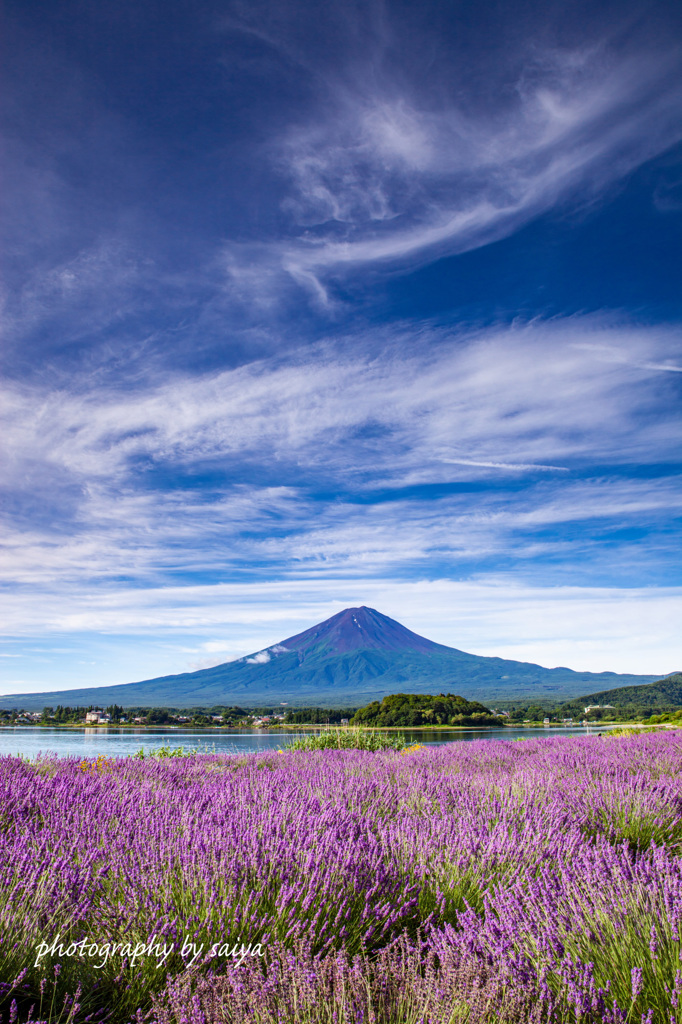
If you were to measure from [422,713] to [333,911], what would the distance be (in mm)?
34739

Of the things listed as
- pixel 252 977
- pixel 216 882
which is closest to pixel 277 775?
pixel 216 882

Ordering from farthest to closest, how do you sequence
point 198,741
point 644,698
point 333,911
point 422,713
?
point 644,698
point 422,713
point 198,741
point 333,911

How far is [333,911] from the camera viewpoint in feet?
7.97

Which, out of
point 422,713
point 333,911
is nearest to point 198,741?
point 333,911

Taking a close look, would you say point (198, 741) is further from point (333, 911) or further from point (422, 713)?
point (422, 713)

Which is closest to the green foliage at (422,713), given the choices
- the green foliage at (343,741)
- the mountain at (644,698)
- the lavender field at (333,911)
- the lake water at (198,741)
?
the lake water at (198,741)

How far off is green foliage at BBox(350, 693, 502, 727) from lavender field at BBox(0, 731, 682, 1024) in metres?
31.0

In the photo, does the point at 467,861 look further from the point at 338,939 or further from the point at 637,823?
the point at 637,823

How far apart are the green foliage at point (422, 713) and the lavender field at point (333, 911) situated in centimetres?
3098

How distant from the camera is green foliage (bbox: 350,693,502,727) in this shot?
3412 cm

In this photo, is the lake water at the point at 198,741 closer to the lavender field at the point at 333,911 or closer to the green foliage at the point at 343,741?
the green foliage at the point at 343,741

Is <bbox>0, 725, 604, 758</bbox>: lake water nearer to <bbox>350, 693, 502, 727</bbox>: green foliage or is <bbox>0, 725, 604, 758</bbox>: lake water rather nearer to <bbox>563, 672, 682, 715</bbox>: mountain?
<bbox>350, 693, 502, 727</bbox>: green foliage

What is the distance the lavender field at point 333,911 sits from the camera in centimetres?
175

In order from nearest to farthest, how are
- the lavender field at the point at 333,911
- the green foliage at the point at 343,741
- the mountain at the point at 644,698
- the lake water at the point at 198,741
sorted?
the lavender field at the point at 333,911
the lake water at the point at 198,741
the green foliage at the point at 343,741
the mountain at the point at 644,698
